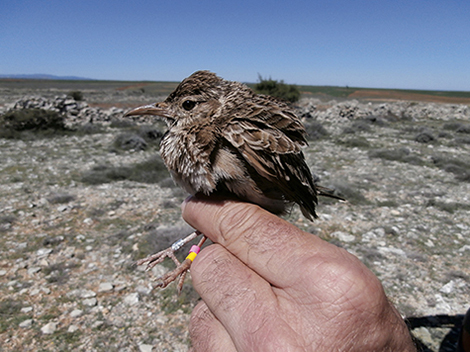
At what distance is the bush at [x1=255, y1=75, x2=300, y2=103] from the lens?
24447 millimetres

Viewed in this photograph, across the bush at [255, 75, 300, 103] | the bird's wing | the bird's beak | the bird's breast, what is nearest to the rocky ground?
the bird's breast

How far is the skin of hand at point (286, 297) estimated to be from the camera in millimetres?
1375

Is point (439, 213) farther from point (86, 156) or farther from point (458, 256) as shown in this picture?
point (86, 156)

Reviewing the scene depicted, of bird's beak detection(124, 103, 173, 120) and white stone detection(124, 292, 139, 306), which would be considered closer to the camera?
bird's beak detection(124, 103, 173, 120)

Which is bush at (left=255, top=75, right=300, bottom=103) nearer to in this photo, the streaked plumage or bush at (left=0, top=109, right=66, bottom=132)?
bush at (left=0, top=109, right=66, bottom=132)

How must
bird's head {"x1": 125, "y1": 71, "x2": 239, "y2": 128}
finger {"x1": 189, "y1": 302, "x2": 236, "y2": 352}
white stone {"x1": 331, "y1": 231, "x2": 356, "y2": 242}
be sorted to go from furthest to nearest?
white stone {"x1": 331, "y1": 231, "x2": 356, "y2": 242} < bird's head {"x1": 125, "y1": 71, "x2": 239, "y2": 128} < finger {"x1": 189, "y1": 302, "x2": 236, "y2": 352}

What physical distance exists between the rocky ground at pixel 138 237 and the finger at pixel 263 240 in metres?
2.06

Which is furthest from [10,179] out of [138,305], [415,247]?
[415,247]

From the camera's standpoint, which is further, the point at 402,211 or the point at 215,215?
the point at 402,211

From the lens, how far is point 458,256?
520cm

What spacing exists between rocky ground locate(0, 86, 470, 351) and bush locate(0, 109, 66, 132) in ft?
7.01

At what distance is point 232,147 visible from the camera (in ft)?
7.38

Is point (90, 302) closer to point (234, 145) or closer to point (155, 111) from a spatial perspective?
point (155, 111)

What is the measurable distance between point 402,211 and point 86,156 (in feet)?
33.8
